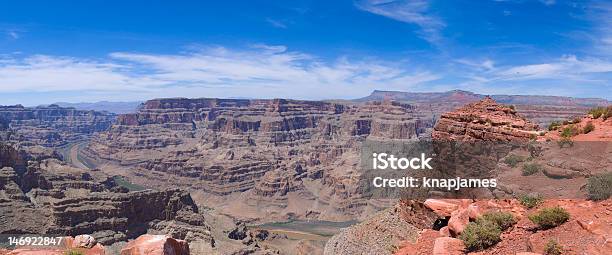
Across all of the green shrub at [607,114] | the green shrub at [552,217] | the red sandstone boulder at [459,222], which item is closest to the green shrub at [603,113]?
the green shrub at [607,114]

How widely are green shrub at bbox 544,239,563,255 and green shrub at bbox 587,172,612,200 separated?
386cm

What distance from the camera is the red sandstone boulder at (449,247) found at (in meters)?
16.2

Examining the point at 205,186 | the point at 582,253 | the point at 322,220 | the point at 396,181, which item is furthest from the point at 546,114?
the point at 582,253

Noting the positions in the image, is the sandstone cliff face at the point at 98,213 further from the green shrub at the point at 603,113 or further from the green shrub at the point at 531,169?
the green shrub at the point at 531,169

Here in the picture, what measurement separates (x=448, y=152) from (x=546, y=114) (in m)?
173

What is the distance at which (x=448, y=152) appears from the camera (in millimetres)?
26141

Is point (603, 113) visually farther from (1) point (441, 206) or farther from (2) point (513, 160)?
(1) point (441, 206)

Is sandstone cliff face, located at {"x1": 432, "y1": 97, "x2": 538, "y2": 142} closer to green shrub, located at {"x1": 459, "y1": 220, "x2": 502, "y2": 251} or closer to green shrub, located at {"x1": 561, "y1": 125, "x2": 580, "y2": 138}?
green shrub, located at {"x1": 561, "y1": 125, "x2": 580, "y2": 138}

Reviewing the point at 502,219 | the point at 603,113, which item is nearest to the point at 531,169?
the point at 502,219

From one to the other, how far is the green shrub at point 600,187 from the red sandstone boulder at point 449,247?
16.0ft

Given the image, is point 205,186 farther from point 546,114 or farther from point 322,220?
point 546,114

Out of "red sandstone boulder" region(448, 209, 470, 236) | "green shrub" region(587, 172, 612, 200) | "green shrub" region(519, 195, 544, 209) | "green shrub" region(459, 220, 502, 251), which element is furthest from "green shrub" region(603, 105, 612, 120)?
"green shrub" region(459, 220, 502, 251)

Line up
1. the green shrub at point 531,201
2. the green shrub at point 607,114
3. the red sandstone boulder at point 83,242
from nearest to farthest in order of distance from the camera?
the green shrub at point 531,201, the red sandstone boulder at point 83,242, the green shrub at point 607,114

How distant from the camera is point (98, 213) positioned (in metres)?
73.1
